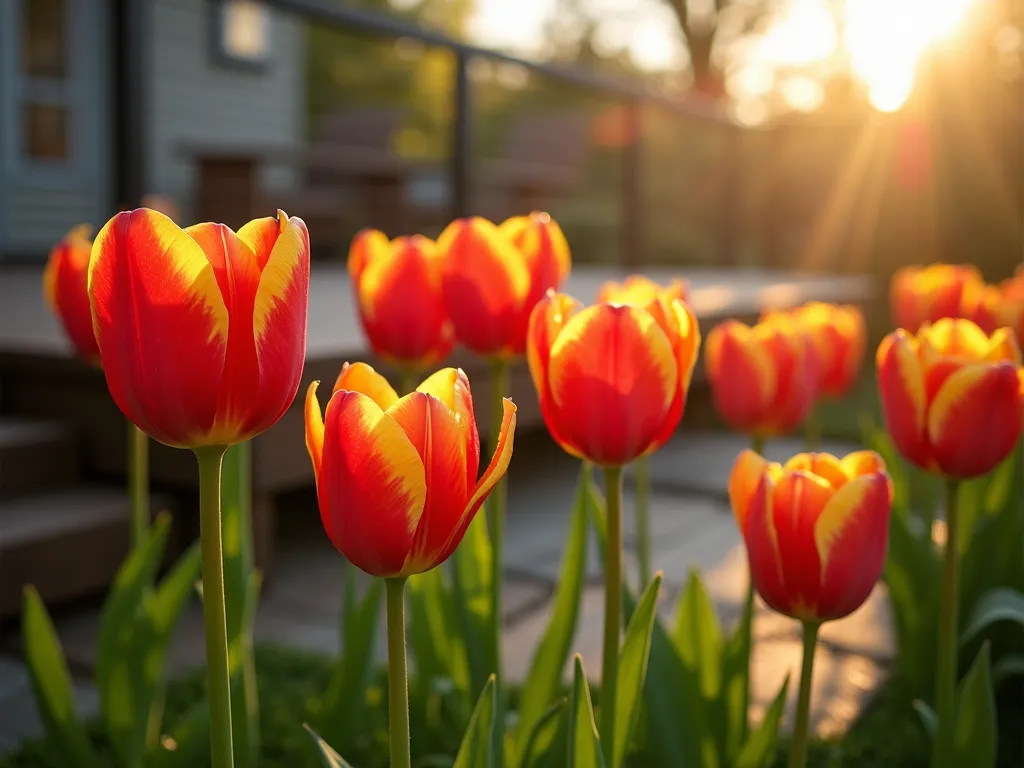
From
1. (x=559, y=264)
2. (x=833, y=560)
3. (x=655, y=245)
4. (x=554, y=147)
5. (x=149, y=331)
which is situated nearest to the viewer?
(x=149, y=331)

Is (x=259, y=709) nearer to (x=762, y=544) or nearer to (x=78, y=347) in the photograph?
(x=78, y=347)

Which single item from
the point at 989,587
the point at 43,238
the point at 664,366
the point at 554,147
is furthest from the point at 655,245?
the point at 664,366

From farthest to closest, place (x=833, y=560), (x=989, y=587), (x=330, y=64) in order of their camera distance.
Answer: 1. (x=330, y=64)
2. (x=989, y=587)
3. (x=833, y=560)

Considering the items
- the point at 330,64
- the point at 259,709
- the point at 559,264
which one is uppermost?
the point at 330,64

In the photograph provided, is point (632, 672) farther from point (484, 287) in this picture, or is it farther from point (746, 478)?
point (484, 287)

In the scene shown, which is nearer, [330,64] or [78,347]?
[78,347]

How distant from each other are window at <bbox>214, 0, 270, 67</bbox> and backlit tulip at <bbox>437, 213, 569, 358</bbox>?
28.4 feet

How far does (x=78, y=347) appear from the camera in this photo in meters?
1.38

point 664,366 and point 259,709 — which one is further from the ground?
point 664,366

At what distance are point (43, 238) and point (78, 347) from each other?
7.28 meters

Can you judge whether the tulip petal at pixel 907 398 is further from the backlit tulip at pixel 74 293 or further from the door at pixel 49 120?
the door at pixel 49 120

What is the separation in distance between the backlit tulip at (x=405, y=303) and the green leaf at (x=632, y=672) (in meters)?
0.52

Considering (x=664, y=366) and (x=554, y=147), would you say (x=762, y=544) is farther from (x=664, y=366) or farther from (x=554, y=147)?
(x=554, y=147)

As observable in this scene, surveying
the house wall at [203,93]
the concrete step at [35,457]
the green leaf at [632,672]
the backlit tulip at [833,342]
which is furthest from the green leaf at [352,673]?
the house wall at [203,93]
